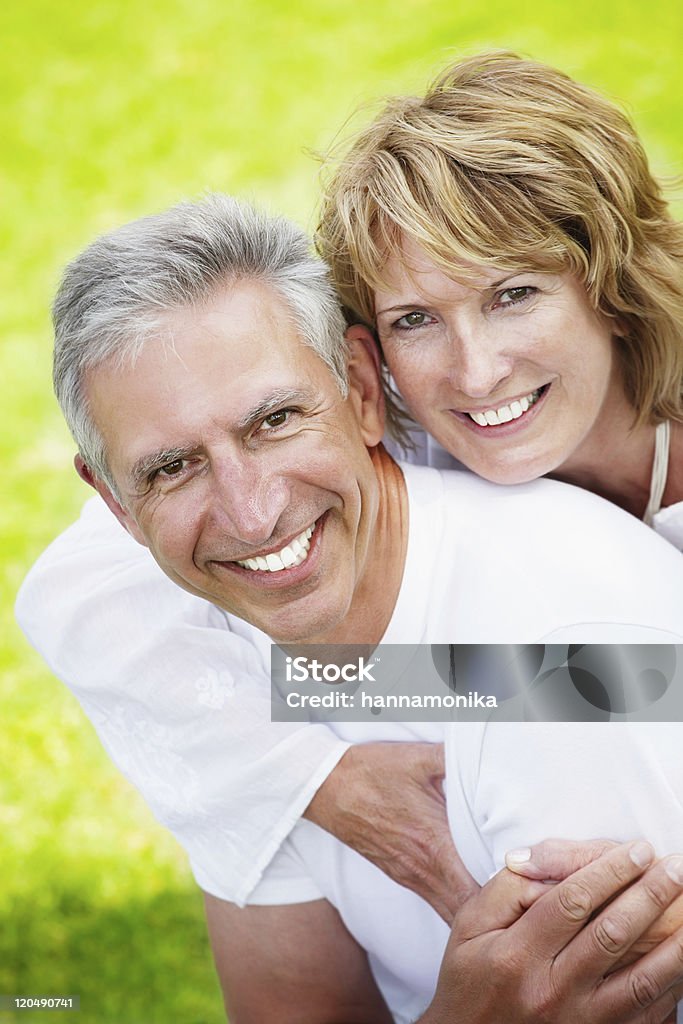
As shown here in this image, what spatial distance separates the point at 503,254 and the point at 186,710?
2.10 ft

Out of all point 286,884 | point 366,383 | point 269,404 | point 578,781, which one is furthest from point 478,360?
point 286,884

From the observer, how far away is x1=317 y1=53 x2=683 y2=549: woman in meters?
1.17

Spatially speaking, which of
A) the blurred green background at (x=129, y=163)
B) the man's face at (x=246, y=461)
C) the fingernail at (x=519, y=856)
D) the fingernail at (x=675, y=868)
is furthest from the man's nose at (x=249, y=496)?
the blurred green background at (x=129, y=163)

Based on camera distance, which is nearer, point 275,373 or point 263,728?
point 275,373

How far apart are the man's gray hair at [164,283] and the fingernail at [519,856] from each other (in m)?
0.51

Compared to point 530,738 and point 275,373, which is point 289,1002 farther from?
point 275,373

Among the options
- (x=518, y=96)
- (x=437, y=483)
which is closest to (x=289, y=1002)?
(x=437, y=483)

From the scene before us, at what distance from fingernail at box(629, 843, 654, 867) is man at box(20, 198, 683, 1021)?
20 centimetres

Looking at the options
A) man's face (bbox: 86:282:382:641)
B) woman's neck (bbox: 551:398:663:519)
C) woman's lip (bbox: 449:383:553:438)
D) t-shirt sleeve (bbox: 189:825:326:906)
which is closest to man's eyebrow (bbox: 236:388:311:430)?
man's face (bbox: 86:282:382:641)

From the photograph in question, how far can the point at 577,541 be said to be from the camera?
1143 millimetres

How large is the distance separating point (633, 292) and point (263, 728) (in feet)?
2.20

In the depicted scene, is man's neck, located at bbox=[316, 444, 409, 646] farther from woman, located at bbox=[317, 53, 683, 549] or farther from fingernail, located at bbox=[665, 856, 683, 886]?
fingernail, located at bbox=[665, 856, 683, 886]

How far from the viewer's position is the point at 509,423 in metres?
1.26

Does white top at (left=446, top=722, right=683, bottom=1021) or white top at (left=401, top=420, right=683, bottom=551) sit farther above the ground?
white top at (left=401, top=420, right=683, bottom=551)
